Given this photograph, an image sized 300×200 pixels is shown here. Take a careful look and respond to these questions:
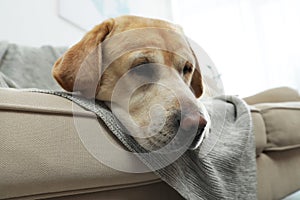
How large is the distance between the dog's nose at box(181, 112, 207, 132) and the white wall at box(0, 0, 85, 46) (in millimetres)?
1415

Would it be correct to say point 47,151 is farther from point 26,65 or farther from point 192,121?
point 26,65

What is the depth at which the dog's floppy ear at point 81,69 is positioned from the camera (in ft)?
2.66

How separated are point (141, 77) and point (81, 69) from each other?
16 centimetres

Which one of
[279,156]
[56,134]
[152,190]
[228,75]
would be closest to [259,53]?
[228,75]

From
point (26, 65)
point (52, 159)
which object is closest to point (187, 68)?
point (52, 159)

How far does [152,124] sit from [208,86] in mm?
627

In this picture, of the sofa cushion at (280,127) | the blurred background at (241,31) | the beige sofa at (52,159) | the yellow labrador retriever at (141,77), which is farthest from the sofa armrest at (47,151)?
the blurred background at (241,31)

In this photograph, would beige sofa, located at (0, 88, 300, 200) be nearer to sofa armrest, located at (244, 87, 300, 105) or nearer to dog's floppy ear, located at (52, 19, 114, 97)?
dog's floppy ear, located at (52, 19, 114, 97)

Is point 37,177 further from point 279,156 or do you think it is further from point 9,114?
point 279,156

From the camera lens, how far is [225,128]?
3.59ft

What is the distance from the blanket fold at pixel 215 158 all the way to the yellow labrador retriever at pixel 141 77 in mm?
45

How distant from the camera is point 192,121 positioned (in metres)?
0.67

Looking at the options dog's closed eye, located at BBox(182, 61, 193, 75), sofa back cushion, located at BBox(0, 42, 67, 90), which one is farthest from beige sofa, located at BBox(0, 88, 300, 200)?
sofa back cushion, located at BBox(0, 42, 67, 90)

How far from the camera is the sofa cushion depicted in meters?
1.26
